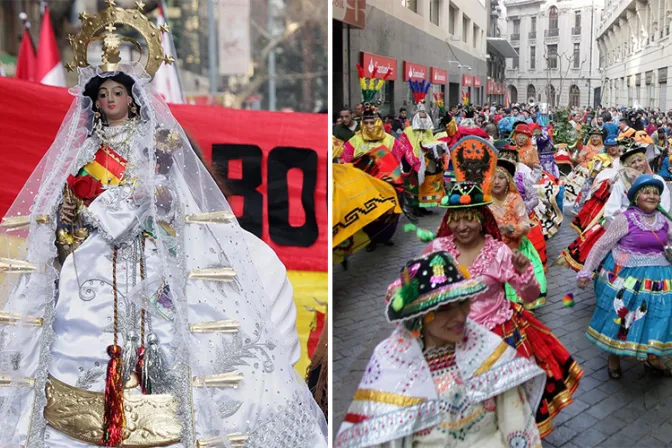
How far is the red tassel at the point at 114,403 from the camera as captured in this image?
299 centimetres

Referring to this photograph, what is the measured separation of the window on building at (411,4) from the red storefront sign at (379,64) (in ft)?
2.33

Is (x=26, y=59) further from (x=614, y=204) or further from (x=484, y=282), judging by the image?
(x=614, y=204)

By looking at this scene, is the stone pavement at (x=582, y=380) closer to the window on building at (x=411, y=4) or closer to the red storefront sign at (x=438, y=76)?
the window on building at (x=411, y=4)

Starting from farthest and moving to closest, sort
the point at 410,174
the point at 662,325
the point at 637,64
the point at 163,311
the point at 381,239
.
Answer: the point at 410,174
the point at 637,64
the point at 381,239
the point at 662,325
the point at 163,311

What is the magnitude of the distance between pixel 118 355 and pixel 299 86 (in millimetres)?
2113

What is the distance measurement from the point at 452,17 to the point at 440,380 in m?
3.81

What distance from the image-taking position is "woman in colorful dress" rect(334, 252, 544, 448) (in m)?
2.37

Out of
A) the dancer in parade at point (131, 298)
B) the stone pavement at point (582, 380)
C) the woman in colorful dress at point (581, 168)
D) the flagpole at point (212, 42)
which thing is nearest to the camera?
the dancer in parade at point (131, 298)

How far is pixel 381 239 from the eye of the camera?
6012 millimetres

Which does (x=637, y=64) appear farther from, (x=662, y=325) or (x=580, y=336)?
(x=662, y=325)

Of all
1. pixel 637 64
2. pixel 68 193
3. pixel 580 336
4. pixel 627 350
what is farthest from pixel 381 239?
pixel 637 64

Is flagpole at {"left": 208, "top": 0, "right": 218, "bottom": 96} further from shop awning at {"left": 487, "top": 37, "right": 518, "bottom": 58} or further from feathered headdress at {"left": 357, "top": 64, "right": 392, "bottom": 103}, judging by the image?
shop awning at {"left": 487, "top": 37, "right": 518, "bottom": 58}

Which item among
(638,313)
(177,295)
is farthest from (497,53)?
(177,295)

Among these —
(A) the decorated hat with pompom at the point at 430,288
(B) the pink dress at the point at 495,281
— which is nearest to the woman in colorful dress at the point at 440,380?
(A) the decorated hat with pompom at the point at 430,288
